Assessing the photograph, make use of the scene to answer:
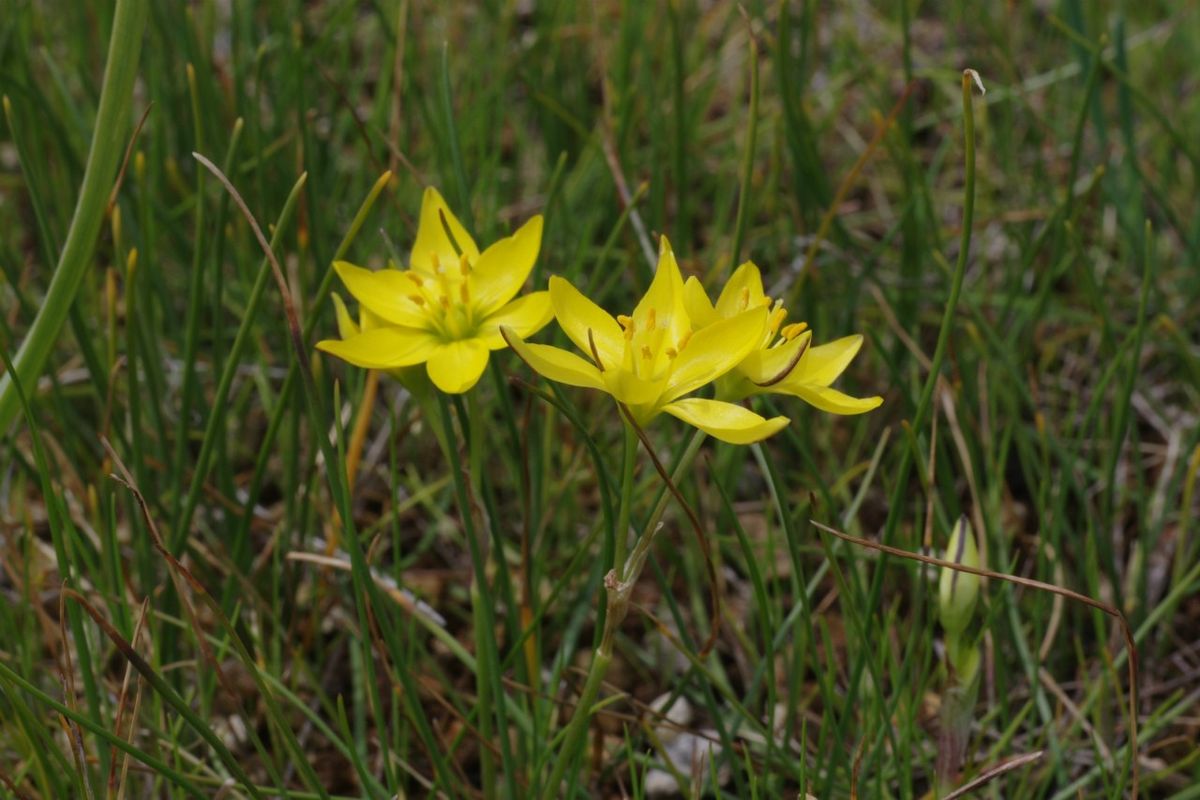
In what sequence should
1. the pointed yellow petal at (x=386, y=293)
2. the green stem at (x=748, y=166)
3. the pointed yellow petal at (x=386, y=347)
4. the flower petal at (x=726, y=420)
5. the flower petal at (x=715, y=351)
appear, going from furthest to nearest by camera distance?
the green stem at (x=748, y=166) → the pointed yellow petal at (x=386, y=293) → the pointed yellow petal at (x=386, y=347) → the flower petal at (x=715, y=351) → the flower petal at (x=726, y=420)

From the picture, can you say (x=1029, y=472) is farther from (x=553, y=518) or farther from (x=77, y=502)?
(x=77, y=502)

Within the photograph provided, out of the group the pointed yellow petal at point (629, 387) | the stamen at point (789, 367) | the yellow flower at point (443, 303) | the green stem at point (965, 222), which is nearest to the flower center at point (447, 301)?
the yellow flower at point (443, 303)

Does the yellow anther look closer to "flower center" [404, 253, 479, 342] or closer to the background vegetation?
the background vegetation

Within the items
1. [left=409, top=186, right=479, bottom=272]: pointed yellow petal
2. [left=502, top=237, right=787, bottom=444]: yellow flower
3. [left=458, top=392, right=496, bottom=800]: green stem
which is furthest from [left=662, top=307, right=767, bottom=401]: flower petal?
[left=409, top=186, right=479, bottom=272]: pointed yellow petal

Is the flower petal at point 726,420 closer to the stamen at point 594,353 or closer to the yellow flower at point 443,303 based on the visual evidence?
the stamen at point 594,353

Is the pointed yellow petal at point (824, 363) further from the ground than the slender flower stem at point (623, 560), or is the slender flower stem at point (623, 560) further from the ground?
the pointed yellow petal at point (824, 363)

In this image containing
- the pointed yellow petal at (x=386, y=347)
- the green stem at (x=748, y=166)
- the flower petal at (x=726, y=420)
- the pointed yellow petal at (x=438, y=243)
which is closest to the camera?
the flower petal at (x=726, y=420)

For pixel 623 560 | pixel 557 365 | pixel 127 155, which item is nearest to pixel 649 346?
pixel 557 365

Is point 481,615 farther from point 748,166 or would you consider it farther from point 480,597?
point 748,166
